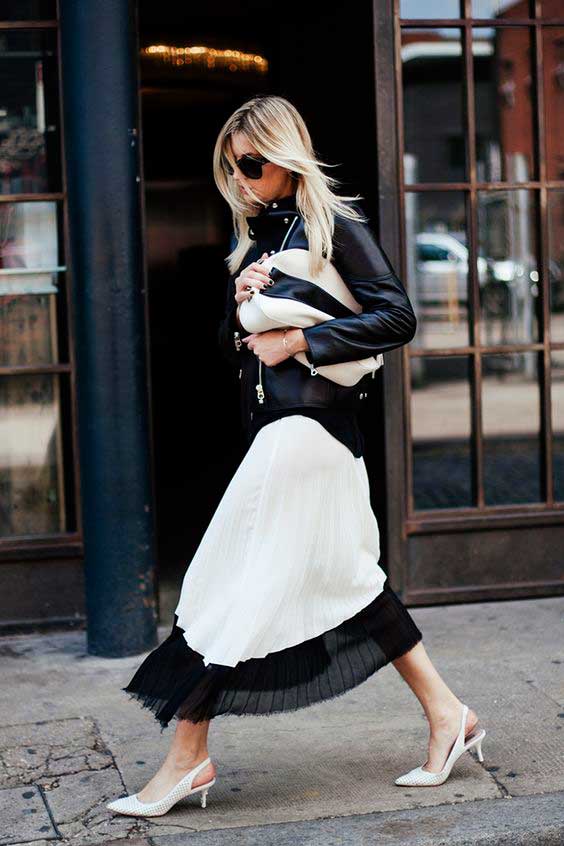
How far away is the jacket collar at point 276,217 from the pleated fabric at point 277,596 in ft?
1.73

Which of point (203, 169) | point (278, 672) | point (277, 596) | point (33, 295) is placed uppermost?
point (203, 169)

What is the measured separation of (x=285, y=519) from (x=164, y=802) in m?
0.86

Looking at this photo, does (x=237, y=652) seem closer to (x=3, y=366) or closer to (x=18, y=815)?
(x=18, y=815)

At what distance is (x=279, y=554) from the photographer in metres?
3.49

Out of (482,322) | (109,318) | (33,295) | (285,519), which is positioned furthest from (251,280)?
(482,322)

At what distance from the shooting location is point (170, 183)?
1343cm

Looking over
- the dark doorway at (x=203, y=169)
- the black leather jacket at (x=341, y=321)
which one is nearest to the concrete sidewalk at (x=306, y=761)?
the dark doorway at (x=203, y=169)

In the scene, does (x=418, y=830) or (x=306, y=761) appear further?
(x=306, y=761)

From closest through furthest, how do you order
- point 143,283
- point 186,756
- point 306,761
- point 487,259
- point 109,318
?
point 186,756 → point 306,761 → point 109,318 → point 143,283 → point 487,259

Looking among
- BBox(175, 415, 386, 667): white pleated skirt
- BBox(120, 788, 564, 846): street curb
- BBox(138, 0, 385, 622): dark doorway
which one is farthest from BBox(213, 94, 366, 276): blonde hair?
BBox(138, 0, 385, 622): dark doorway

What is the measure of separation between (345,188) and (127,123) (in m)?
1.27

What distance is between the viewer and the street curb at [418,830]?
344 centimetres

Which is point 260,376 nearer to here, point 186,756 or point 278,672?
point 278,672

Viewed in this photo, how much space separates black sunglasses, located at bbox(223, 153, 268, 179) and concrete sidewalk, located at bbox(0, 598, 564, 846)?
1.77 metres
